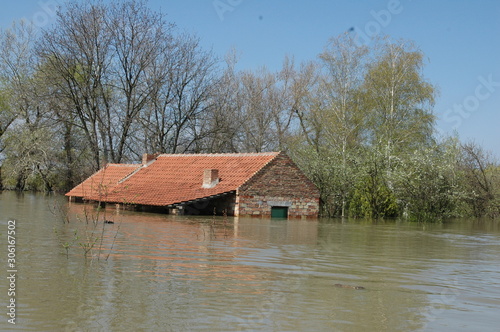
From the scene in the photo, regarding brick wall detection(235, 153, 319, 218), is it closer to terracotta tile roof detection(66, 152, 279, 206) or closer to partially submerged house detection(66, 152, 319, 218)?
partially submerged house detection(66, 152, 319, 218)

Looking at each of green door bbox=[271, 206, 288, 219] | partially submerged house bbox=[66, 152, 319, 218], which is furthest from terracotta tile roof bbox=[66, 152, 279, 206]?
green door bbox=[271, 206, 288, 219]

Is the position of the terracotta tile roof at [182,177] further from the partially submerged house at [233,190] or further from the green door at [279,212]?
the green door at [279,212]

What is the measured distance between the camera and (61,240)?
50.6 feet

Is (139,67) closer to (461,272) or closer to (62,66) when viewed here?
(62,66)

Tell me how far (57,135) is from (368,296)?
45273mm

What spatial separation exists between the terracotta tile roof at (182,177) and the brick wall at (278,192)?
41cm

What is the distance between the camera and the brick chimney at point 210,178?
104 feet

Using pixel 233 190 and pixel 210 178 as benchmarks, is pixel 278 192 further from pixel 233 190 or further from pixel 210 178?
pixel 210 178

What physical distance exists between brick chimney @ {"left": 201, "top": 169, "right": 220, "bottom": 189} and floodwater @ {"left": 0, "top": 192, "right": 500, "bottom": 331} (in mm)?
13782

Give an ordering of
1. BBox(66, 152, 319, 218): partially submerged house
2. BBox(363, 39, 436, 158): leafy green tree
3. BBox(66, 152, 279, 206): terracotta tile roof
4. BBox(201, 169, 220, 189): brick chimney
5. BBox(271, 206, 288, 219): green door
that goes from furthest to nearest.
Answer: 1. BBox(363, 39, 436, 158): leafy green tree
2. BBox(201, 169, 220, 189): brick chimney
3. BBox(271, 206, 288, 219): green door
4. BBox(66, 152, 279, 206): terracotta tile roof
5. BBox(66, 152, 319, 218): partially submerged house

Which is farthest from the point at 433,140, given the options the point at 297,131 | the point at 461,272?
the point at 461,272

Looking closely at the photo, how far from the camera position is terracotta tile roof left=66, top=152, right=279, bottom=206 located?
30719 millimetres

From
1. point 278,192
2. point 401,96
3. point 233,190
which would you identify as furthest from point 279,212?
point 401,96

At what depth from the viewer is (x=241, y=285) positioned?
10.3 metres
